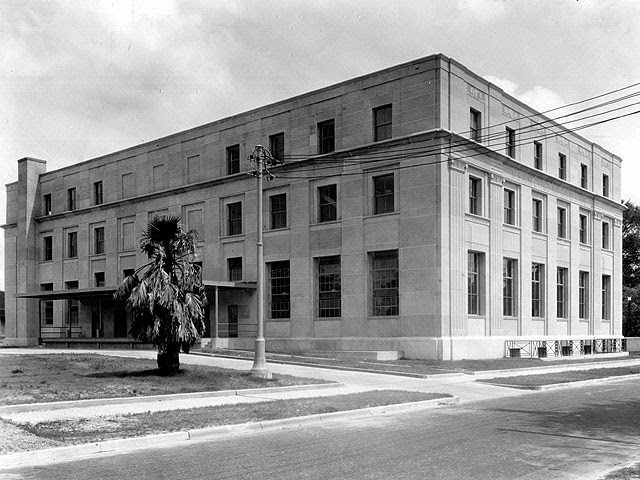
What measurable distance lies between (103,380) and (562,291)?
34.6 metres

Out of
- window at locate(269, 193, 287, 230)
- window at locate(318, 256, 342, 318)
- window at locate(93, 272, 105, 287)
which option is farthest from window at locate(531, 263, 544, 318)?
window at locate(93, 272, 105, 287)

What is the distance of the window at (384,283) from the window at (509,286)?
7.24m

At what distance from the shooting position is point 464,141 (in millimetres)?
36406

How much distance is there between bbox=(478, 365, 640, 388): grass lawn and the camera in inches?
987

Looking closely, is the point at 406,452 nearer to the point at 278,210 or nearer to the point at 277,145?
the point at 278,210

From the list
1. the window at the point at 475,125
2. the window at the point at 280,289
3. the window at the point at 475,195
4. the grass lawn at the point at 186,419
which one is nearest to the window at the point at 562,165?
the window at the point at 475,125

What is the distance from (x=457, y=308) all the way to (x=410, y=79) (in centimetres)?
1190

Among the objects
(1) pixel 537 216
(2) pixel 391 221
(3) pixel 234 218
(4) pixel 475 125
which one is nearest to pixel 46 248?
(3) pixel 234 218

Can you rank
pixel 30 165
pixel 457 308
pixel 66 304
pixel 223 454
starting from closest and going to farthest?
pixel 223 454 → pixel 457 308 → pixel 66 304 → pixel 30 165

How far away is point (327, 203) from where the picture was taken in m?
40.7

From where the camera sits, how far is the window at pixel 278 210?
42737mm

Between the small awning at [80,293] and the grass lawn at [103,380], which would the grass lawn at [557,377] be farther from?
the small awning at [80,293]

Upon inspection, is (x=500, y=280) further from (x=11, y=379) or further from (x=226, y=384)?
(x=11, y=379)

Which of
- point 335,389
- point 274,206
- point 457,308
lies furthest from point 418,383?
point 274,206
